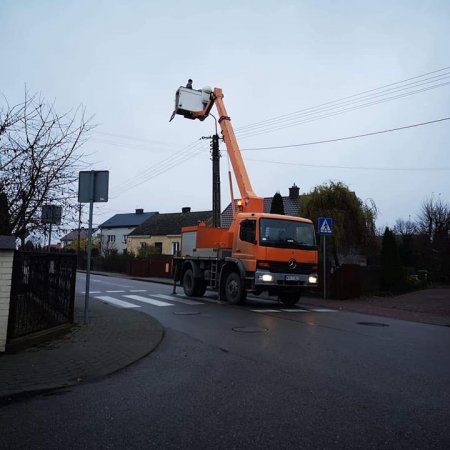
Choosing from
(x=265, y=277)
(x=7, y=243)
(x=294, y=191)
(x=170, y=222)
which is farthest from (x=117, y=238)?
(x=7, y=243)

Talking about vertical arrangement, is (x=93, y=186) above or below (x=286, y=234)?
above

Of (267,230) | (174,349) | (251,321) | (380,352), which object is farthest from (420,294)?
(174,349)

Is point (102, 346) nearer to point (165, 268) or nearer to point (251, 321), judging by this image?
point (251, 321)

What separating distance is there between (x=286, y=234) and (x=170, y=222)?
4492cm

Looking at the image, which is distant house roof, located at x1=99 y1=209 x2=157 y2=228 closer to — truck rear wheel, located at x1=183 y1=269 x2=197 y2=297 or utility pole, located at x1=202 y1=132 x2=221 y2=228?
utility pole, located at x1=202 y1=132 x2=221 y2=228

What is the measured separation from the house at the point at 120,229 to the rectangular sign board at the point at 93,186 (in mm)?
58864

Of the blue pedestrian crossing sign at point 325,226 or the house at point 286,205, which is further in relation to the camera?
the house at point 286,205

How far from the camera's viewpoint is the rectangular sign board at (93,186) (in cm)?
979

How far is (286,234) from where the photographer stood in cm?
1419

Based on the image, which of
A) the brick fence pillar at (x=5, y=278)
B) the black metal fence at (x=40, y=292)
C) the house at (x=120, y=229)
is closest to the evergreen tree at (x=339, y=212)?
the black metal fence at (x=40, y=292)

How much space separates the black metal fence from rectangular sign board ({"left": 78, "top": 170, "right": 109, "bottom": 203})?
1.37m

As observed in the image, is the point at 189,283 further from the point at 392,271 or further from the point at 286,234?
the point at 392,271

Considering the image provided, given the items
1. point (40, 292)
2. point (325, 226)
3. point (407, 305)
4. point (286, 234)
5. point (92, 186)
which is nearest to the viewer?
point (40, 292)

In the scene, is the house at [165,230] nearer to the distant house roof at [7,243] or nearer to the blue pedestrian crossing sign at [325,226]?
the blue pedestrian crossing sign at [325,226]
